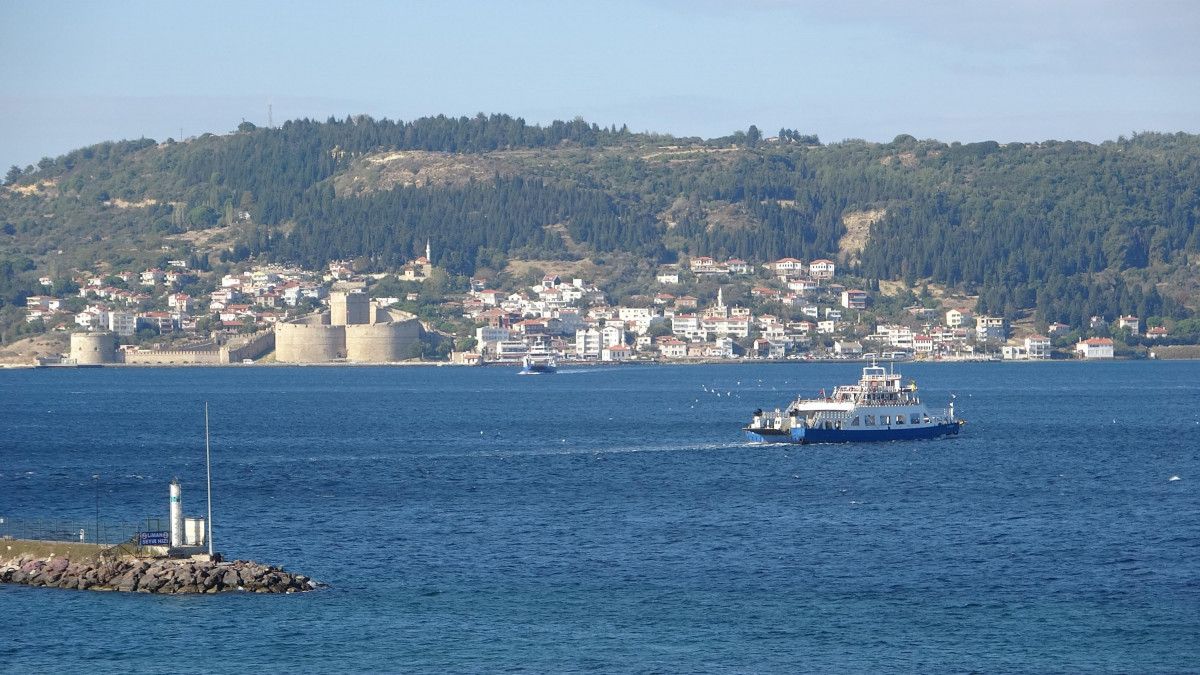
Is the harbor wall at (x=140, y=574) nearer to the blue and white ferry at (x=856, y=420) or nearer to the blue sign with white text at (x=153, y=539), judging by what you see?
the blue sign with white text at (x=153, y=539)

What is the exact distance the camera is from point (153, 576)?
39.5 m

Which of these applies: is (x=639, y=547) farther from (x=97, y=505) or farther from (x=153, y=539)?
(x=97, y=505)

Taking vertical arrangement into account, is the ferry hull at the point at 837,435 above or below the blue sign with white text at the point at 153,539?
below

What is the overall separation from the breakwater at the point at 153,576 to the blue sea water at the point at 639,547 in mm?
568

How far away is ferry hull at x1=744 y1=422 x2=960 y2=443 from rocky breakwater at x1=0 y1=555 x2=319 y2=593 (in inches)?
1676

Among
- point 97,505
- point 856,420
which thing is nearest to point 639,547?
point 97,505

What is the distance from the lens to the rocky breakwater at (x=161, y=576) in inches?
1550

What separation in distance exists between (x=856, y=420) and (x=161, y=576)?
46831 millimetres

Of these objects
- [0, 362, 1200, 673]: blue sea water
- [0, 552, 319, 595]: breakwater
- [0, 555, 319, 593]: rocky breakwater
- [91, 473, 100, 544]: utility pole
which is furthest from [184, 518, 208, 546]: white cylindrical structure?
[91, 473, 100, 544]: utility pole

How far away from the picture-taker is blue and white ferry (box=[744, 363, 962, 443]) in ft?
266

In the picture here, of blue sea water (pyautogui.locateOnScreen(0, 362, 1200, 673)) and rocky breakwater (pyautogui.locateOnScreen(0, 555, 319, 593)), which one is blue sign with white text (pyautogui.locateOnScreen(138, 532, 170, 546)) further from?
blue sea water (pyautogui.locateOnScreen(0, 362, 1200, 673))

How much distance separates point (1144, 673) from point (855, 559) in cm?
1237

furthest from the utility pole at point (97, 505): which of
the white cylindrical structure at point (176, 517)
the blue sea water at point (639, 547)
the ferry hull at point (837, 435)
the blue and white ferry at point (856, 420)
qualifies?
the blue and white ferry at point (856, 420)

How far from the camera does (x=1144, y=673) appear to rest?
33406 millimetres
